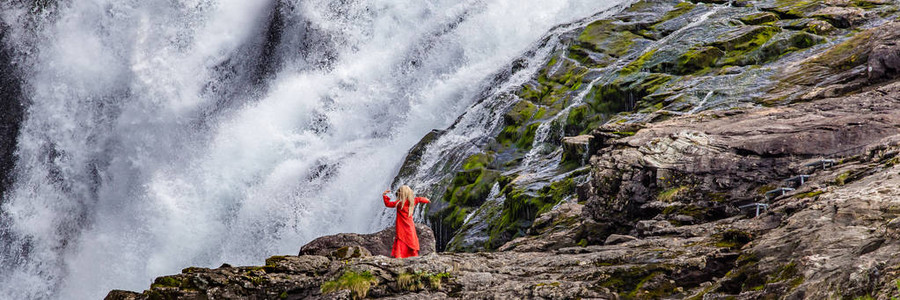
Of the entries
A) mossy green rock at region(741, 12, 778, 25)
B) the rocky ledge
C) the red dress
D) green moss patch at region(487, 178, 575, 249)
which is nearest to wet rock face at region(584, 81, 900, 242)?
the rocky ledge

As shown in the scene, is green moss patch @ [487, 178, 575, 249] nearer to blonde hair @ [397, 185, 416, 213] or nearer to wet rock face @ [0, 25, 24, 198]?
blonde hair @ [397, 185, 416, 213]

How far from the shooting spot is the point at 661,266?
7.96 meters

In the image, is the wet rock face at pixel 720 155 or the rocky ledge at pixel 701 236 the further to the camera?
the wet rock face at pixel 720 155

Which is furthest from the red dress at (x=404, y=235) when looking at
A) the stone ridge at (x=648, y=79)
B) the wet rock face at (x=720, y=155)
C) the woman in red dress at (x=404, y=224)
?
the stone ridge at (x=648, y=79)

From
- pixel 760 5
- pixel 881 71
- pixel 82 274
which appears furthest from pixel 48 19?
pixel 881 71

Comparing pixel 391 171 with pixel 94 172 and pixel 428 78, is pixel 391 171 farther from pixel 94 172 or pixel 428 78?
pixel 94 172

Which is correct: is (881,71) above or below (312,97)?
below

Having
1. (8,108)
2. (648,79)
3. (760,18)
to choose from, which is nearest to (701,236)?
(648,79)

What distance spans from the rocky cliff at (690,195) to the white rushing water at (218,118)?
852 cm

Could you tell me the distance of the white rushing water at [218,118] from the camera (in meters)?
29.9

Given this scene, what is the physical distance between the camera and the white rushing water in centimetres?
2986

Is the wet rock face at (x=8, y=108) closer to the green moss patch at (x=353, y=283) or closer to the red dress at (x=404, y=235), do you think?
the red dress at (x=404, y=235)

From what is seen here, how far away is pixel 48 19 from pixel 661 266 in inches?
1799

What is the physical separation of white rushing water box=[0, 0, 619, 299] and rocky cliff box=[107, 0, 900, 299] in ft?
28.0
